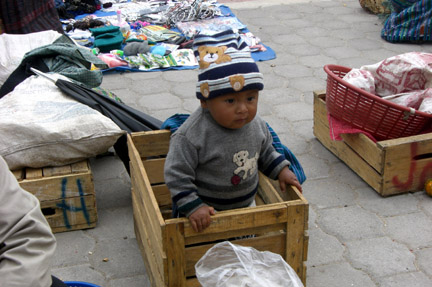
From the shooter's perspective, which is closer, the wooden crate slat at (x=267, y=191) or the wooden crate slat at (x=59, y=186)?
the wooden crate slat at (x=267, y=191)

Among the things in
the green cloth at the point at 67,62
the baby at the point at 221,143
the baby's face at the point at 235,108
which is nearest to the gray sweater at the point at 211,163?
the baby at the point at 221,143

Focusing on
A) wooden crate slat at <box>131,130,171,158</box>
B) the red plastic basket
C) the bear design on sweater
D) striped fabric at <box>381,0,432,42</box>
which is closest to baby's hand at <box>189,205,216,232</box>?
the bear design on sweater

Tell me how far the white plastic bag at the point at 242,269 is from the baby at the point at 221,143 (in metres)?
0.17

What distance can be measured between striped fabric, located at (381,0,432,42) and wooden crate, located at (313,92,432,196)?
308cm

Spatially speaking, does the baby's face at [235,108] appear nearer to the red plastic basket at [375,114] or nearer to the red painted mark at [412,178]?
the red plastic basket at [375,114]

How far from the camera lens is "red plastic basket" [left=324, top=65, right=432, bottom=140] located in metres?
3.43

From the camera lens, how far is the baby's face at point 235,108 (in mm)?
2250

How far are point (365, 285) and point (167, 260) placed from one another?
43.5 inches

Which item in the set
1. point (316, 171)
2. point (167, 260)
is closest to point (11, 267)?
point (167, 260)

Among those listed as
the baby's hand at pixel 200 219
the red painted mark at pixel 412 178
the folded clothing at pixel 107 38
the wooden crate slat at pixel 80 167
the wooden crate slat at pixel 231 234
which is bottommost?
the folded clothing at pixel 107 38

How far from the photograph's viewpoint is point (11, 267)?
5.93 ft

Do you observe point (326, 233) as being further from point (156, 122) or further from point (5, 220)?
point (5, 220)

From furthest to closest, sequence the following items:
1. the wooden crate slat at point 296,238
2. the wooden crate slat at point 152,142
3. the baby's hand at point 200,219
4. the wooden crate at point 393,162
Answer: the wooden crate at point 393,162
the wooden crate slat at point 152,142
the wooden crate slat at point 296,238
the baby's hand at point 200,219

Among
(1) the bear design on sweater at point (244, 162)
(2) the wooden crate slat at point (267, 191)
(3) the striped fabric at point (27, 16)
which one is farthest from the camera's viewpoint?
(3) the striped fabric at point (27, 16)
